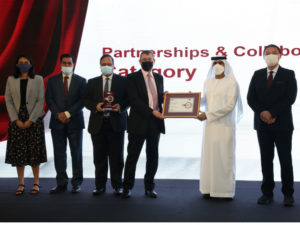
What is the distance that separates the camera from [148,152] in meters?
4.11

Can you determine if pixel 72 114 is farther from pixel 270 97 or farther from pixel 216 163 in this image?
pixel 270 97

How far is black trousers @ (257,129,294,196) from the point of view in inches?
148

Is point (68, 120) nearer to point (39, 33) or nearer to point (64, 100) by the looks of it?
point (64, 100)

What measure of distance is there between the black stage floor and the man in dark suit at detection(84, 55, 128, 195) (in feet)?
0.80

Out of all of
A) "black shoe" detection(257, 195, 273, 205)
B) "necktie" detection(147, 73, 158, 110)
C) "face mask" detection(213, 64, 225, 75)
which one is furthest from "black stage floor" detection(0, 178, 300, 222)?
"face mask" detection(213, 64, 225, 75)

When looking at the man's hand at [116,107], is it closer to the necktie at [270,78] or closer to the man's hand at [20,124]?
the man's hand at [20,124]

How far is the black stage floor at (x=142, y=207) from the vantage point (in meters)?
3.31

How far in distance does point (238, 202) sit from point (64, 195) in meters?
1.75

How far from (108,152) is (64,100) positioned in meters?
0.73

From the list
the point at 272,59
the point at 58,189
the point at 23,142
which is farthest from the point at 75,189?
the point at 272,59

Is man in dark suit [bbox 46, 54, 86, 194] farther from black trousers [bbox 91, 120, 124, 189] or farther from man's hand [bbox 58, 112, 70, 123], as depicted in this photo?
black trousers [bbox 91, 120, 124, 189]

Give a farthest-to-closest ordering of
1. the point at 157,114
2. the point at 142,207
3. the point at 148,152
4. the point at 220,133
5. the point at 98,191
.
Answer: the point at 98,191 → the point at 148,152 → the point at 220,133 → the point at 157,114 → the point at 142,207

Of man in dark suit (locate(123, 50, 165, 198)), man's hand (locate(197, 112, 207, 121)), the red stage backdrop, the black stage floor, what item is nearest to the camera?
the black stage floor

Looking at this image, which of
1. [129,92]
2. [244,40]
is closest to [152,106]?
[129,92]
